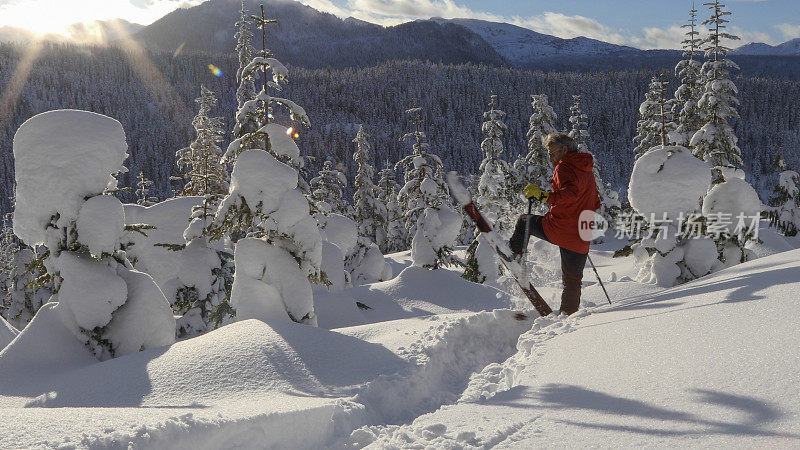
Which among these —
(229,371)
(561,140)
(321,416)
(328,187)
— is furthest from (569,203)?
(328,187)

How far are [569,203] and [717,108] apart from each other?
14.8 m

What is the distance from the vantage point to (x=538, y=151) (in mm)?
30047

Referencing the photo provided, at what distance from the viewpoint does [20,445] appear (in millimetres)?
2629

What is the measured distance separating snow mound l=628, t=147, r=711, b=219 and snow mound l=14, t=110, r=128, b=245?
10387mm

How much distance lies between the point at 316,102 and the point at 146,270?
17517 cm

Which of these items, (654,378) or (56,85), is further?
(56,85)

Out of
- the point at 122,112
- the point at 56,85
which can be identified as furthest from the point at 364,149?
the point at 56,85

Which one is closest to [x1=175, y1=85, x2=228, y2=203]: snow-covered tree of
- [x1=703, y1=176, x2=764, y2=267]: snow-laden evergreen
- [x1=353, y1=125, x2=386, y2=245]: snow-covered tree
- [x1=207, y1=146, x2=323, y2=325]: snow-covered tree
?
[x1=353, y1=125, x2=386, y2=245]: snow-covered tree

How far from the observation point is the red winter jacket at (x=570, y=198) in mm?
6789

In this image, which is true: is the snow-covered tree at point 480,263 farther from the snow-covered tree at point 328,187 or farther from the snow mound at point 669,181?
the snow-covered tree at point 328,187

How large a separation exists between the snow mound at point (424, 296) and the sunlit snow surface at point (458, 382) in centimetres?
714

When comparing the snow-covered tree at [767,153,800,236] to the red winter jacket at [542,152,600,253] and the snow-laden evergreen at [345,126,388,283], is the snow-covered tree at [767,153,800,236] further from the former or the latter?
the red winter jacket at [542,152,600,253]

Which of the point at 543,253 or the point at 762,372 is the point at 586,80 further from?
the point at 762,372

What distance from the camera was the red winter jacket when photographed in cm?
679
